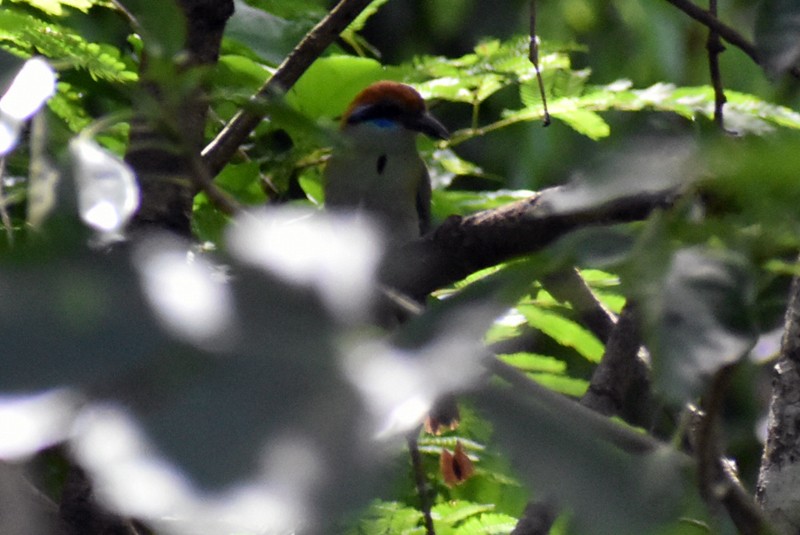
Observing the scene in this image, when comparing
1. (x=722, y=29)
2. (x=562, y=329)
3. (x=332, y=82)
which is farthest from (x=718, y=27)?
(x=332, y=82)

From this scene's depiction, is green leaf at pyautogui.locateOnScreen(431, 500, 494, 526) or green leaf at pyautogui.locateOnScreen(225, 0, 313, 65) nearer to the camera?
green leaf at pyautogui.locateOnScreen(431, 500, 494, 526)

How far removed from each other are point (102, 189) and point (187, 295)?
4.7 inches

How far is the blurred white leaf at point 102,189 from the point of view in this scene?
1.91 feet

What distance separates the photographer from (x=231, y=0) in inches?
76.8

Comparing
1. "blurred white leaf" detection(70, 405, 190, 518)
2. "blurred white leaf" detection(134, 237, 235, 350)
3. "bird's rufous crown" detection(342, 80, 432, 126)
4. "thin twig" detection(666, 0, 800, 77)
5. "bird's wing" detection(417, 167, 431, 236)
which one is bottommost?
"bird's wing" detection(417, 167, 431, 236)

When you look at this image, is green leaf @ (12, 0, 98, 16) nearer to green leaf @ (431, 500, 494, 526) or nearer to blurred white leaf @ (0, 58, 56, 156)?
green leaf @ (431, 500, 494, 526)

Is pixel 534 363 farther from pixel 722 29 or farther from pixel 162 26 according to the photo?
pixel 162 26

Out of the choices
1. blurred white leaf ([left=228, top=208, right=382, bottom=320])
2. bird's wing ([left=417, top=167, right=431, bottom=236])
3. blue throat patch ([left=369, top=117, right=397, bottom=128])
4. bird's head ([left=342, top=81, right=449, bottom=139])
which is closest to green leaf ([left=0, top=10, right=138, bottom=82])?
blurred white leaf ([left=228, top=208, right=382, bottom=320])

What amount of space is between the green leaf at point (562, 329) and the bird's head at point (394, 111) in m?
1.45

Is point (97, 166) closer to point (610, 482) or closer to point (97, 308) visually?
point (97, 308)

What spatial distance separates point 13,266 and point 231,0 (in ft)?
4.91

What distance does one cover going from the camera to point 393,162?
3.71m

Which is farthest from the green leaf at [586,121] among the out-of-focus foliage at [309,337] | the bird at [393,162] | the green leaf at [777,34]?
the out-of-focus foliage at [309,337]

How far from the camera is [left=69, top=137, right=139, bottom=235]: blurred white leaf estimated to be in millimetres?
582
